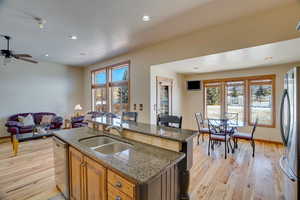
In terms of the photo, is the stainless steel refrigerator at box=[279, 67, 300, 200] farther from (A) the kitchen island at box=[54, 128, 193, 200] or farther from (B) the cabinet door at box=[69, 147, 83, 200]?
(B) the cabinet door at box=[69, 147, 83, 200]

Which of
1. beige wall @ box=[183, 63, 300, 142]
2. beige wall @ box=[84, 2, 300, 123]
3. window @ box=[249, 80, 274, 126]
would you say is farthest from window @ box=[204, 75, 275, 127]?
beige wall @ box=[84, 2, 300, 123]

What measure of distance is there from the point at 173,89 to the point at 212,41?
250 cm

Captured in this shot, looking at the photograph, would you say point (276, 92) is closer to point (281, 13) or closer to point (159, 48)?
point (281, 13)

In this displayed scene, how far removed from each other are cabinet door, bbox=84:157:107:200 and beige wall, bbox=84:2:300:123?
3.05 metres

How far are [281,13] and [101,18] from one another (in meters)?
3.24

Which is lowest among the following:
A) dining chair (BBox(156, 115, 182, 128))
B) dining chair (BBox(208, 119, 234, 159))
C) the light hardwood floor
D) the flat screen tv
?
the light hardwood floor

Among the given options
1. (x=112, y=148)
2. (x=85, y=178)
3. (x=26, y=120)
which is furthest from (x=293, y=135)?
(x=26, y=120)

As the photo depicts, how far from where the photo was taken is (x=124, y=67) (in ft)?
17.6

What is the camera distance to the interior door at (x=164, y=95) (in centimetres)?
476

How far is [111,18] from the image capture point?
9.17ft

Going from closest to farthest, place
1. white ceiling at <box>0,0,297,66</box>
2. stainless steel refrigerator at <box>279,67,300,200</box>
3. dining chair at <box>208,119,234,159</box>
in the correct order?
stainless steel refrigerator at <box>279,67,300,200</box>
white ceiling at <box>0,0,297,66</box>
dining chair at <box>208,119,234,159</box>

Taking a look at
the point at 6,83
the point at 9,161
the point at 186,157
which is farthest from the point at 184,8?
the point at 6,83

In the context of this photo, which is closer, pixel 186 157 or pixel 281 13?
pixel 186 157

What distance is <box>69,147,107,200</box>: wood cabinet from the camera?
133cm
